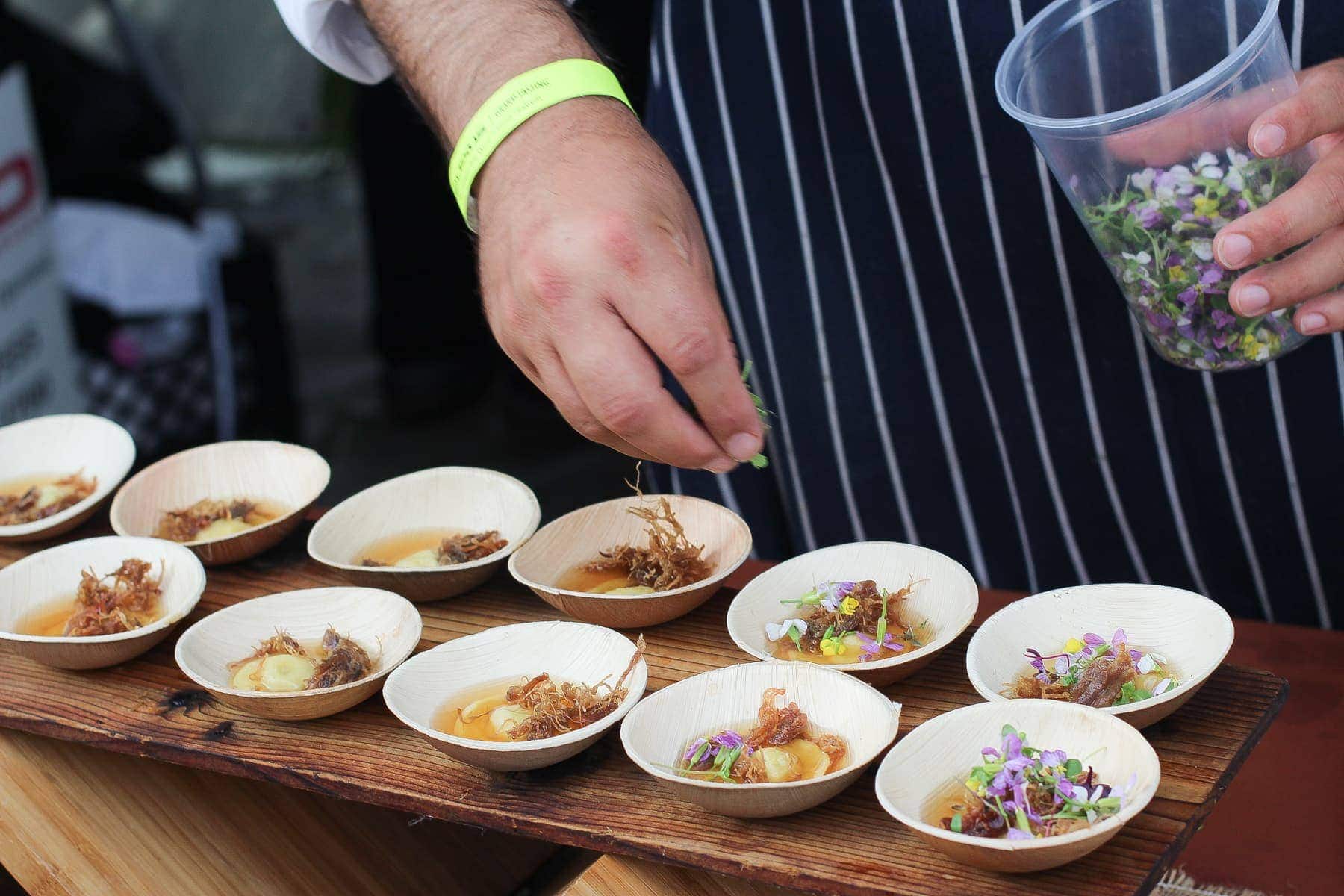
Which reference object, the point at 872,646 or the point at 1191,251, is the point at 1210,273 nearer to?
the point at 1191,251

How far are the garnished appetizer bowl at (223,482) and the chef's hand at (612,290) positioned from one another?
83 cm

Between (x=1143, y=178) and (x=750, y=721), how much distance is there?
2.53 feet

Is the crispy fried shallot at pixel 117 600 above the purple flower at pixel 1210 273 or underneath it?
underneath

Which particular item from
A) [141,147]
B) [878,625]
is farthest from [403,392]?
[878,625]

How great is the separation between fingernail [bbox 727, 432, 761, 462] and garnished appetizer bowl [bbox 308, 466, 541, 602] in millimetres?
534

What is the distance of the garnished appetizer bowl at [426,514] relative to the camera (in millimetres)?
1958

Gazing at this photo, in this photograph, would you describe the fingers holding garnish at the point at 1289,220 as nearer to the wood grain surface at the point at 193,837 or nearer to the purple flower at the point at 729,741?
the purple flower at the point at 729,741

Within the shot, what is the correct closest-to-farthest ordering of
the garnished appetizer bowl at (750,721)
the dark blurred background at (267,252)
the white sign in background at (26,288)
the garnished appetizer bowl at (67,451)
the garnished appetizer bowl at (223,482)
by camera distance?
the garnished appetizer bowl at (750,721) < the garnished appetizer bowl at (223,482) < the garnished appetizer bowl at (67,451) < the white sign in background at (26,288) < the dark blurred background at (267,252)

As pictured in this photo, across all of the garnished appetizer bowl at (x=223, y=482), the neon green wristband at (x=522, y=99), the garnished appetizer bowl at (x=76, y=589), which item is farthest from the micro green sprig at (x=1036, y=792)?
the garnished appetizer bowl at (x=223, y=482)

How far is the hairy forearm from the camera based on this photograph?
62.0 inches

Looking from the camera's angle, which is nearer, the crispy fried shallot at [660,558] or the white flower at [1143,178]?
the white flower at [1143,178]

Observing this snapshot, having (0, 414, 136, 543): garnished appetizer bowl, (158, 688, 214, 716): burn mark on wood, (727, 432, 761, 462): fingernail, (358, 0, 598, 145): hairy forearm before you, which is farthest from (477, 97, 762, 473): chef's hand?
(0, 414, 136, 543): garnished appetizer bowl

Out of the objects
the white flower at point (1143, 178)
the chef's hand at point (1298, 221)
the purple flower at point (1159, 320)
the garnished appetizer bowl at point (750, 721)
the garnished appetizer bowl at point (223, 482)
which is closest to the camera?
the garnished appetizer bowl at point (750, 721)

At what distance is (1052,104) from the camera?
1757 mm
